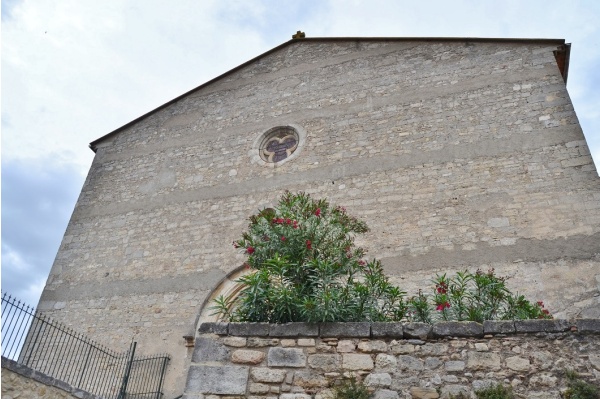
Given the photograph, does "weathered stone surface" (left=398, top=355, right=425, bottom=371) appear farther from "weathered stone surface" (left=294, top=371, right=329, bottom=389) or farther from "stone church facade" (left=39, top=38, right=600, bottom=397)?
"stone church facade" (left=39, top=38, right=600, bottom=397)

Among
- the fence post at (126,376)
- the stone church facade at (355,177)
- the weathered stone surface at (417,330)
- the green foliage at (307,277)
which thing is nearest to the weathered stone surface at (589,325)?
the weathered stone surface at (417,330)

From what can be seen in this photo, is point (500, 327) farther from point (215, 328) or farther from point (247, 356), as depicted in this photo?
point (215, 328)

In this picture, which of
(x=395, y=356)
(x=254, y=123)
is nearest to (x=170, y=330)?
(x=254, y=123)

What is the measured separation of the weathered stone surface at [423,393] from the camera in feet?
11.2

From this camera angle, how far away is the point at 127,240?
34.1 ft

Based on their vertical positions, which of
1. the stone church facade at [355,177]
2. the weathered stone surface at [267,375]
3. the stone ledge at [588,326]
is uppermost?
the stone church facade at [355,177]

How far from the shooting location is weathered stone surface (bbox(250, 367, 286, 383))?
3.70m

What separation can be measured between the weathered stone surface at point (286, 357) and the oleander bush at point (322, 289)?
290 millimetres

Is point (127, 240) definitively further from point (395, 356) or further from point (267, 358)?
point (395, 356)

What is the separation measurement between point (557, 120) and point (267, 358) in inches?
274

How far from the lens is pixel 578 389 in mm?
3197

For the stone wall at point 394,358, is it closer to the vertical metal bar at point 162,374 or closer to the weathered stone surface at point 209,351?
the weathered stone surface at point 209,351

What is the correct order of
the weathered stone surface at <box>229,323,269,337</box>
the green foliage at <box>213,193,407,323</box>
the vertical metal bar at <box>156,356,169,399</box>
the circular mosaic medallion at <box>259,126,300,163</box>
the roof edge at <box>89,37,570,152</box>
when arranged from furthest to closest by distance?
the circular mosaic medallion at <box>259,126,300,163</box>
the roof edge at <box>89,37,570,152</box>
the vertical metal bar at <box>156,356,169,399</box>
the green foliage at <box>213,193,407,323</box>
the weathered stone surface at <box>229,323,269,337</box>

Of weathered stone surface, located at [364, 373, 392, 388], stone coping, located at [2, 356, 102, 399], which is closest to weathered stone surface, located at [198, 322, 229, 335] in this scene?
weathered stone surface, located at [364, 373, 392, 388]
